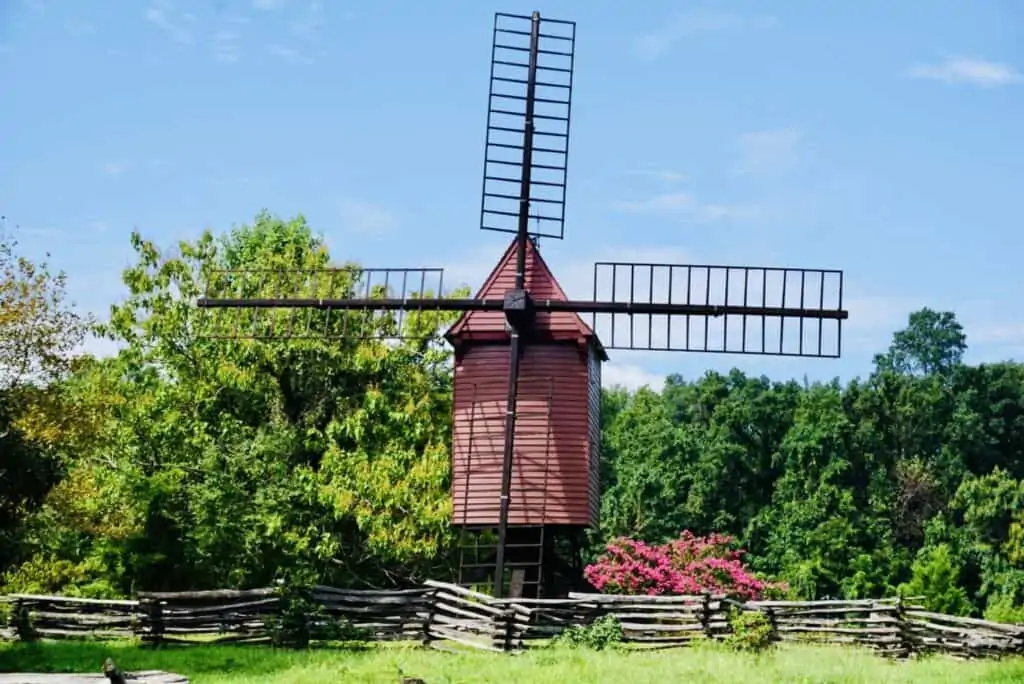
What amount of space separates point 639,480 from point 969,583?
Answer: 36.2 ft

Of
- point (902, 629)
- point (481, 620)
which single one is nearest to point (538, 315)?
point (481, 620)

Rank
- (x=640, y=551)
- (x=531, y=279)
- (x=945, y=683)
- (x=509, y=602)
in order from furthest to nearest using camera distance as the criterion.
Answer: (x=640, y=551) → (x=531, y=279) → (x=509, y=602) → (x=945, y=683)

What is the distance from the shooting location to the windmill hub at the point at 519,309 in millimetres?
30141

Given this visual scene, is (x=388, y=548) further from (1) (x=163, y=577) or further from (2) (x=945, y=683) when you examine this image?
(2) (x=945, y=683)

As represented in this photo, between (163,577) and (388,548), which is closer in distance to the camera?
(388,548)

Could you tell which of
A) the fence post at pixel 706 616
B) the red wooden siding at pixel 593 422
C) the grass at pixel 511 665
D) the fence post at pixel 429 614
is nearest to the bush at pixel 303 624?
the grass at pixel 511 665

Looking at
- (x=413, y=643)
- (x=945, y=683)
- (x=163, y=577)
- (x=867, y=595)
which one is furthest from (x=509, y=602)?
(x=867, y=595)

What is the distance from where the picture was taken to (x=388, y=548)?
3569cm

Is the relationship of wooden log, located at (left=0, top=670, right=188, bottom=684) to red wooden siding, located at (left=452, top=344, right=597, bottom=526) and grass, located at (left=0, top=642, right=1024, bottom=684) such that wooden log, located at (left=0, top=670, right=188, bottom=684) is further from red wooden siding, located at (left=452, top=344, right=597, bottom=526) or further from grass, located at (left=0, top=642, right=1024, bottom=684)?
red wooden siding, located at (left=452, top=344, right=597, bottom=526)

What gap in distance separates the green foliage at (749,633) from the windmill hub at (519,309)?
20.2 ft

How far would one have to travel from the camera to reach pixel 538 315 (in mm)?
30719

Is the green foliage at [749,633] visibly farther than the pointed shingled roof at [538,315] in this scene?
No

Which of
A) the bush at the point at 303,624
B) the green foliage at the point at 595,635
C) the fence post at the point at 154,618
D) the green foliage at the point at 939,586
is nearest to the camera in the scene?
the green foliage at the point at 595,635

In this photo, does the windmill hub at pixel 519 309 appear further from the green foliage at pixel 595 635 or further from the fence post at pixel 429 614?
the green foliage at pixel 595 635
